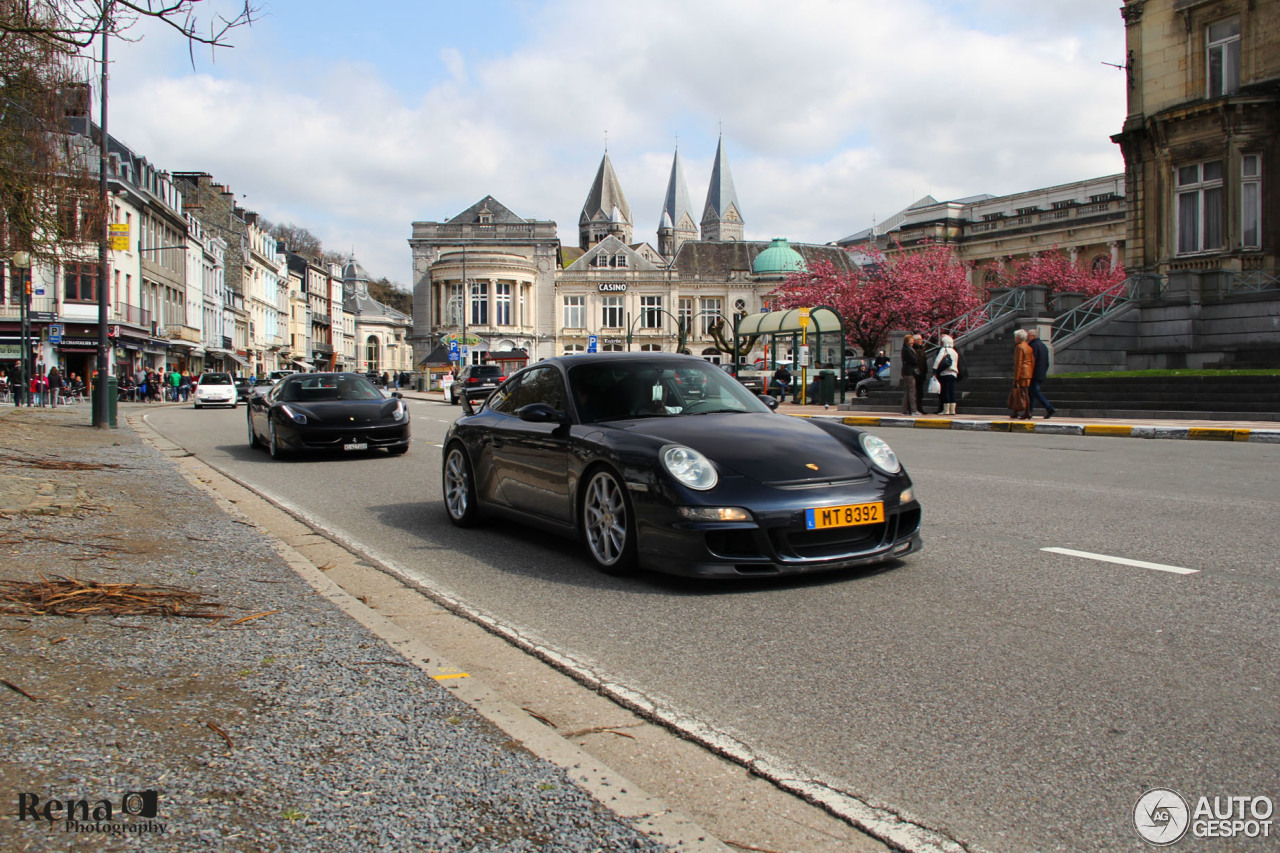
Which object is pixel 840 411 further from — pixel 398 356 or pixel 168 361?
pixel 398 356

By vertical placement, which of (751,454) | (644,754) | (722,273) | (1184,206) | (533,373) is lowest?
(644,754)

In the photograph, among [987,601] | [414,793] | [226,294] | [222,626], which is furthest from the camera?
[226,294]

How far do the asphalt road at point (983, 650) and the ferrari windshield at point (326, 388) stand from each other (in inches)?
256

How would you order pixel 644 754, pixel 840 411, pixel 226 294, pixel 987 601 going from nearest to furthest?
pixel 644 754 → pixel 987 601 → pixel 840 411 → pixel 226 294

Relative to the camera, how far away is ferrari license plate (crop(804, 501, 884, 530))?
5.44 meters

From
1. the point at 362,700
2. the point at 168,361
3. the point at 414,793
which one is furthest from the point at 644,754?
the point at 168,361

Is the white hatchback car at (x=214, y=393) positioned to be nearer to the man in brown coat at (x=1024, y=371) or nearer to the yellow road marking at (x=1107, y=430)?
the man in brown coat at (x=1024, y=371)

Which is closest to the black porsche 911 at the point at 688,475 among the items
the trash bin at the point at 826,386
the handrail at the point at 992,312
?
the trash bin at the point at 826,386

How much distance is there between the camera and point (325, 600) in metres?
5.21

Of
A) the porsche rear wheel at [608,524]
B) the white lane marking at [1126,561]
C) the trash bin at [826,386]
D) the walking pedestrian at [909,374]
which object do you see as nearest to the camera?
the white lane marking at [1126,561]

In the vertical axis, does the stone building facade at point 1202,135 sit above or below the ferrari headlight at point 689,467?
above

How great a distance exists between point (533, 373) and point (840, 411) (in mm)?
19851

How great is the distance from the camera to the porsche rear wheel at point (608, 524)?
5875mm
